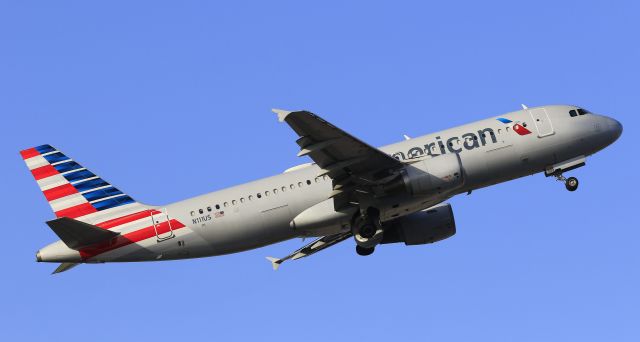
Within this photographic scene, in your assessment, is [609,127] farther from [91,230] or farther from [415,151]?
[91,230]

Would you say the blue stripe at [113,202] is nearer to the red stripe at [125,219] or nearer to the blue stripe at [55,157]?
the red stripe at [125,219]

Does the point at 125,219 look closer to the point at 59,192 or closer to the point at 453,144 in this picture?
the point at 59,192

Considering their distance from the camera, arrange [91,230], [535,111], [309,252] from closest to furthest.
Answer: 1. [91,230]
2. [535,111]
3. [309,252]

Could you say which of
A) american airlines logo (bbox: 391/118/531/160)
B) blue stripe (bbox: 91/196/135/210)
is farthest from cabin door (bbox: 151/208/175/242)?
american airlines logo (bbox: 391/118/531/160)

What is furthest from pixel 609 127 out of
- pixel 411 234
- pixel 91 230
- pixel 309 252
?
pixel 91 230

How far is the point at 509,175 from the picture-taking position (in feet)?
170

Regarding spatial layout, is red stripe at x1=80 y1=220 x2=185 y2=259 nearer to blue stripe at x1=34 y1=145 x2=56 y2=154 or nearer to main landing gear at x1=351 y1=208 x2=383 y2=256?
blue stripe at x1=34 y1=145 x2=56 y2=154

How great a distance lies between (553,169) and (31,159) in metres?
27.0

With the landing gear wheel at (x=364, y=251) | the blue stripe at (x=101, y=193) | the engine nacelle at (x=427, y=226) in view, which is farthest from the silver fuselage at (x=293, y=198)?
the landing gear wheel at (x=364, y=251)

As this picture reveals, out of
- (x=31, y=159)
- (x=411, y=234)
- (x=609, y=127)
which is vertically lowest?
(x=411, y=234)

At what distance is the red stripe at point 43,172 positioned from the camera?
177 ft

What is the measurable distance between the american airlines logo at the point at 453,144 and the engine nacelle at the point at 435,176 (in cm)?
167

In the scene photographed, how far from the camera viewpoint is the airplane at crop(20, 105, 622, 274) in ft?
163

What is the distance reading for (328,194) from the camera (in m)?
51.3
